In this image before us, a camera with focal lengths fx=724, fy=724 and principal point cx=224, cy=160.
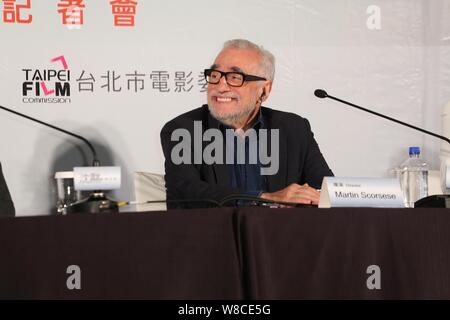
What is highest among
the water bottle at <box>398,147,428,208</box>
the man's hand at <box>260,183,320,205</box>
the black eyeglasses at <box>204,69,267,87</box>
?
the black eyeglasses at <box>204,69,267,87</box>

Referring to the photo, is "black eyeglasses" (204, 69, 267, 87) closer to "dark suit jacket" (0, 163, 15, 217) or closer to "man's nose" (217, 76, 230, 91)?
"man's nose" (217, 76, 230, 91)

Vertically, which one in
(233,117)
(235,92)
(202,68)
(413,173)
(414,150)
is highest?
(202,68)

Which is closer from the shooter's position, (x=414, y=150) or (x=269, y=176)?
(x=269, y=176)

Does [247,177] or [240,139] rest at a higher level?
[240,139]

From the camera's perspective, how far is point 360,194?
1483 mm

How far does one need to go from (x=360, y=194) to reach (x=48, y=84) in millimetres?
2100

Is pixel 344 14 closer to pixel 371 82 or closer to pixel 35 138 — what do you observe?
pixel 371 82

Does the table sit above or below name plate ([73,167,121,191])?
below

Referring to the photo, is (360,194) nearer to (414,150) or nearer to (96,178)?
(96,178)

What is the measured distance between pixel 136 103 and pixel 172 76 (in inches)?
8.1

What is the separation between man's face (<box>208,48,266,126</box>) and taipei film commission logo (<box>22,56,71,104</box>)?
700mm

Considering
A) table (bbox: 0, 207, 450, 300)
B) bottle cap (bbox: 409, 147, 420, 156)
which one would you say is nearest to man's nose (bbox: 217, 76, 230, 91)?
bottle cap (bbox: 409, 147, 420, 156)

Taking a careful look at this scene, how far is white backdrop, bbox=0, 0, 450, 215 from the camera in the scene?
3.24m

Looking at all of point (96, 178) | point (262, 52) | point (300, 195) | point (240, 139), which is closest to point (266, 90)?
point (262, 52)
